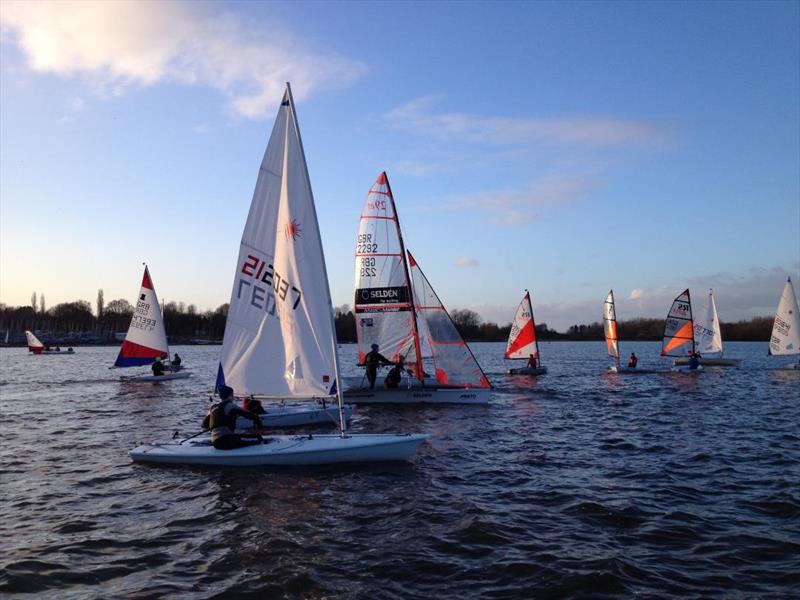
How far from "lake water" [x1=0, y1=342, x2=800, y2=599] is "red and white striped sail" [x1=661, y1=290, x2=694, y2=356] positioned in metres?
28.1

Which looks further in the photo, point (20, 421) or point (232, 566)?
point (20, 421)

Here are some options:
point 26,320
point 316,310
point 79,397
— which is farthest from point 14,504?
point 26,320

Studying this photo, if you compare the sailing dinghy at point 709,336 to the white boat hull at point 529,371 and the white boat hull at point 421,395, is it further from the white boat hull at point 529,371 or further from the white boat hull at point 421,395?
the white boat hull at point 421,395

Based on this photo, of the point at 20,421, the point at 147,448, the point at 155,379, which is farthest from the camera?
the point at 155,379

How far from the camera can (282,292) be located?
46.3ft

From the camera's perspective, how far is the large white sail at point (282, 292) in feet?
45.4

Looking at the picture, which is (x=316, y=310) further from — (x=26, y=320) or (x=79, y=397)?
(x=26, y=320)

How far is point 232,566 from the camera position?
8312 millimetres

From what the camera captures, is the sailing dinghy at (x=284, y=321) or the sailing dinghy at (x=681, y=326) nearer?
the sailing dinghy at (x=284, y=321)

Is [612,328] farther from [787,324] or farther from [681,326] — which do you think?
[787,324]

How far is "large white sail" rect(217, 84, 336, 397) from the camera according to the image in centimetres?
1383

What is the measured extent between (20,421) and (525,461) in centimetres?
1789

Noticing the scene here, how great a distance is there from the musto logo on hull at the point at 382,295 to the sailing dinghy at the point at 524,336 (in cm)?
1807

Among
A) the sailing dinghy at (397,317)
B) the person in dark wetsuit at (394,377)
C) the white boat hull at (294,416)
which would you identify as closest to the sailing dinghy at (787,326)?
the sailing dinghy at (397,317)
